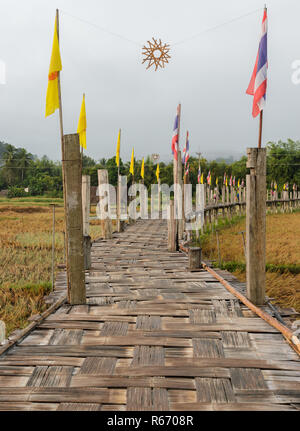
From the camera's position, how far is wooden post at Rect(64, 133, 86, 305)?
4.09 metres

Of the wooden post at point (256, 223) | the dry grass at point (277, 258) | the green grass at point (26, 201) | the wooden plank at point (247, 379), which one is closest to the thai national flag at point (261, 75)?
the wooden post at point (256, 223)

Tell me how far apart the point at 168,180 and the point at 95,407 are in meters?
37.8

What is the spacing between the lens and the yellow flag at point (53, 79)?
406 cm

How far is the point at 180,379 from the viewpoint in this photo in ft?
8.33

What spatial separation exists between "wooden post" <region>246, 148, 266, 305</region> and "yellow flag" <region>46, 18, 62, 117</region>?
7.73 feet

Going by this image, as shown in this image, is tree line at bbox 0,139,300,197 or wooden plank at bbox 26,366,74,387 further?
tree line at bbox 0,139,300,197

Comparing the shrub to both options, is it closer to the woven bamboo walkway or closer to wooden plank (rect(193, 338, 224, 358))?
the woven bamboo walkway

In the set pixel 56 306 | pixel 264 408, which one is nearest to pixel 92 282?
pixel 56 306

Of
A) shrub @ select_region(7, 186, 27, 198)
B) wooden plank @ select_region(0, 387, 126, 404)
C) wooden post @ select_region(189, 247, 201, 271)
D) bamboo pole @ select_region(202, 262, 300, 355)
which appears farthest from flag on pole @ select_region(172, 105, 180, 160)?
shrub @ select_region(7, 186, 27, 198)

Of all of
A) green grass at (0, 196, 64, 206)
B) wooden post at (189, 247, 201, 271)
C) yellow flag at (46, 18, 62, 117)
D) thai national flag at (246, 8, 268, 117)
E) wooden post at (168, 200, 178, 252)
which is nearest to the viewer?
yellow flag at (46, 18, 62, 117)

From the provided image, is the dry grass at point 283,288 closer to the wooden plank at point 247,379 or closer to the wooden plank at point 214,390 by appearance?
the wooden plank at point 247,379

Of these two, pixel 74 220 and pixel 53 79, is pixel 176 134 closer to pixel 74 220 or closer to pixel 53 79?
pixel 53 79

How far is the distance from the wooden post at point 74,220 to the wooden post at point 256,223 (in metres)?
2.00

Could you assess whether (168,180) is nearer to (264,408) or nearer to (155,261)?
(155,261)
